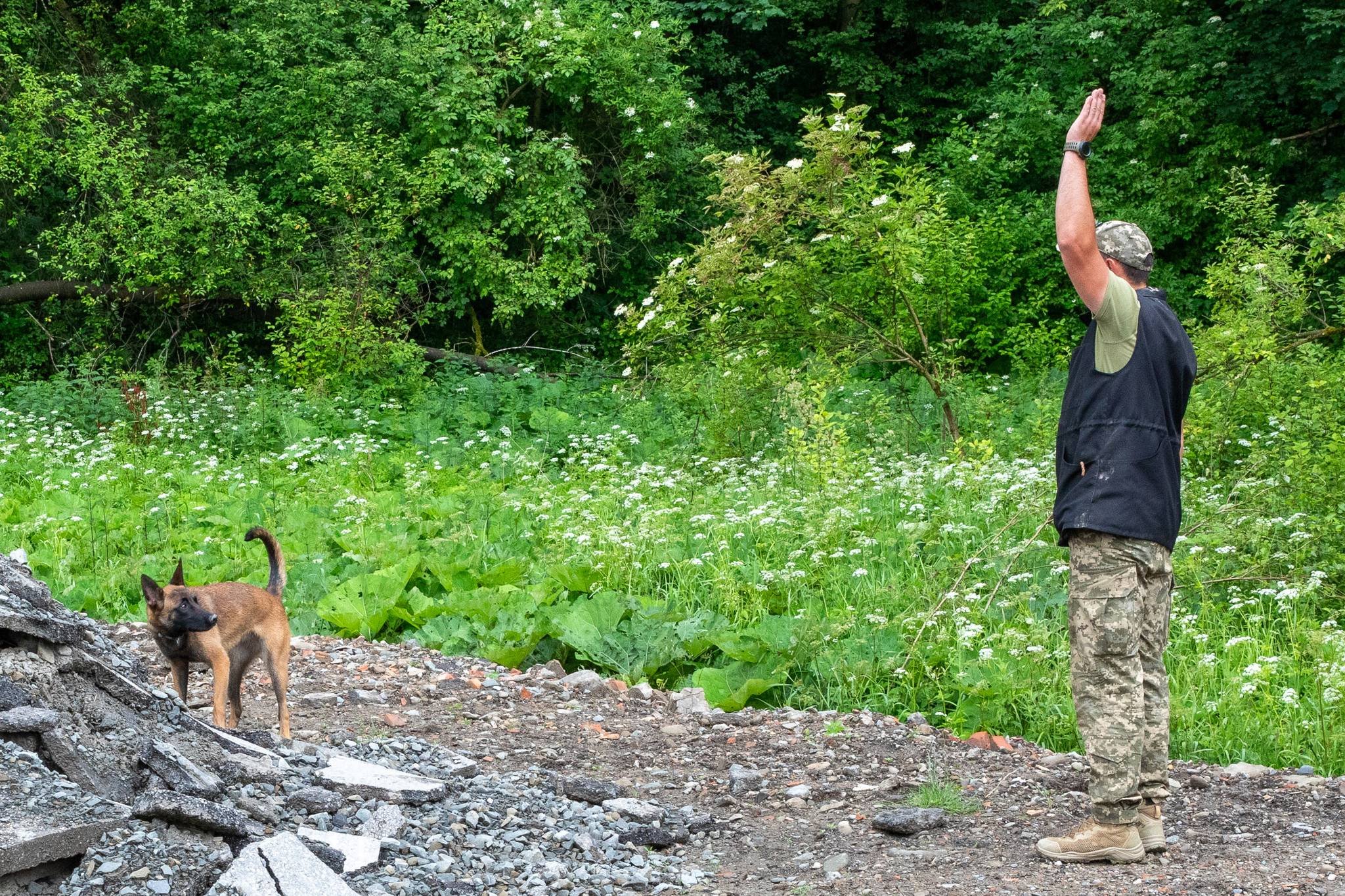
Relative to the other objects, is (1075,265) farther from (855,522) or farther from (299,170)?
(299,170)

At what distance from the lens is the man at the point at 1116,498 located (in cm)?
384

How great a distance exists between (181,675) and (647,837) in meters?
1.92

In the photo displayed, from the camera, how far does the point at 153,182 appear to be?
16.4 meters

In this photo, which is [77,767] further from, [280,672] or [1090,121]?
[1090,121]

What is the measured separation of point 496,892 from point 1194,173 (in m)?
16.9

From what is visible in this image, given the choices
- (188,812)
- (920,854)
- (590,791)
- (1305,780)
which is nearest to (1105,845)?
(920,854)

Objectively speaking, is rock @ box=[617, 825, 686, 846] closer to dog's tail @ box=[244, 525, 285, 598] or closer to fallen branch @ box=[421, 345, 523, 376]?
dog's tail @ box=[244, 525, 285, 598]

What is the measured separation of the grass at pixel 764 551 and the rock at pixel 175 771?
2.59m

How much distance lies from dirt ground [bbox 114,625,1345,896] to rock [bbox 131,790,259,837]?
147 cm

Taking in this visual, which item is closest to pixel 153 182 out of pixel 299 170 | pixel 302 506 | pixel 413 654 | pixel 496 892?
pixel 299 170

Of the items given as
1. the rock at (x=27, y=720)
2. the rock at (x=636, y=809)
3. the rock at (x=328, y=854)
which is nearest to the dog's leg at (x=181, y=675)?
the rock at (x=27, y=720)

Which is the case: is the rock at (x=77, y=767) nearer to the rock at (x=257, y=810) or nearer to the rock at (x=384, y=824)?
the rock at (x=257, y=810)

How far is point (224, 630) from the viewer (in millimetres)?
4672

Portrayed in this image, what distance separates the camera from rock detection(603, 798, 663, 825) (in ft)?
14.6
